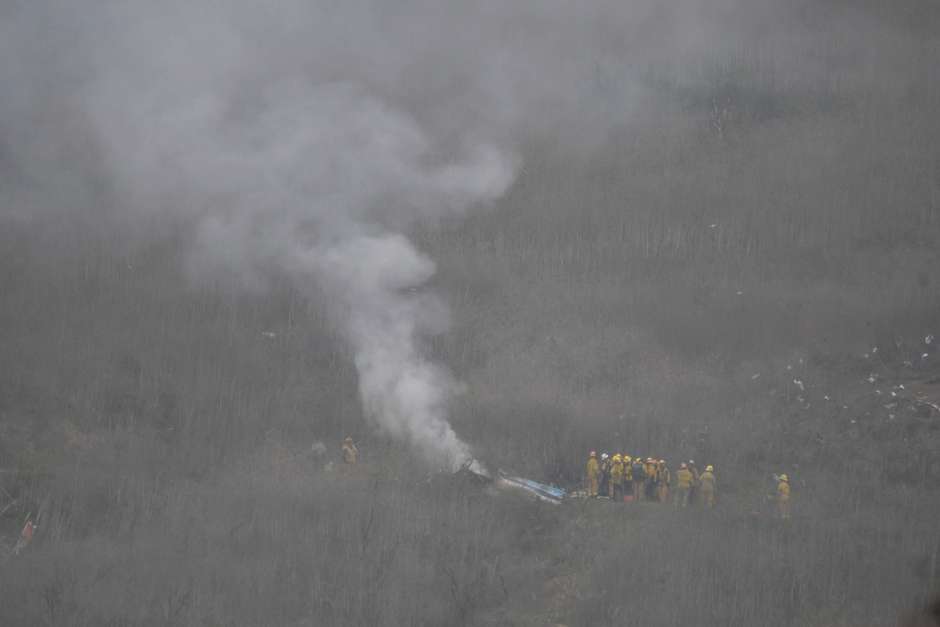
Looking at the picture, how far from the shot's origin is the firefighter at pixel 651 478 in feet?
59.0

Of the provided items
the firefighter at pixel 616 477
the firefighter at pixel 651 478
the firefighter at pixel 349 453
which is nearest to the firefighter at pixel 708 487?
the firefighter at pixel 651 478

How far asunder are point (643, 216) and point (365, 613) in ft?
54.6

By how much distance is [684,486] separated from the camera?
17672mm

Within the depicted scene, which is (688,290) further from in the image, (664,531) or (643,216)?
(664,531)

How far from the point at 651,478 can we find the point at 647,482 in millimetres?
108

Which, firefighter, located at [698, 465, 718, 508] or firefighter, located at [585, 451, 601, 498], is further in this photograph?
firefighter, located at [585, 451, 601, 498]

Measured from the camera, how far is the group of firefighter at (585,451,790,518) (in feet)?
58.0

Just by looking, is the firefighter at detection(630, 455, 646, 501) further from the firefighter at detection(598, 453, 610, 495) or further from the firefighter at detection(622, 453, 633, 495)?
the firefighter at detection(598, 453, 610, 495)

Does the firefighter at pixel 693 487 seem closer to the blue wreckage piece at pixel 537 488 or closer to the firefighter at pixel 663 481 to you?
the firefighter at pixel 663 481

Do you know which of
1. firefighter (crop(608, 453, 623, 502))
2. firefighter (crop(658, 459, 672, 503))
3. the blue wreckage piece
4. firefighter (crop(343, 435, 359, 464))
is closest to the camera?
the blue wreckage piece

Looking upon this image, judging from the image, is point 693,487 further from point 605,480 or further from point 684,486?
point 605,480

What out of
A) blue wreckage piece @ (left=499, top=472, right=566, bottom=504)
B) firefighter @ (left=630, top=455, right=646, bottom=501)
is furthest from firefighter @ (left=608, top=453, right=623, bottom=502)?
blue wreckage piece @ (left=499, top=472, right=566, bottom=504)

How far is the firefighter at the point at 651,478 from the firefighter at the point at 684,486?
378mm

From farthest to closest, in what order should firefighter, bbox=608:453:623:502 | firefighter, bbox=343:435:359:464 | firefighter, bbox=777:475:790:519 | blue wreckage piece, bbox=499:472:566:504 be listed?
firefighter, bbox=343:435:359:464 < firefighter, bbox=608:453:623:502 < blue wreckage piece, bbox=499:472:566:504 < firefighter, bbox=777:475:790:519
